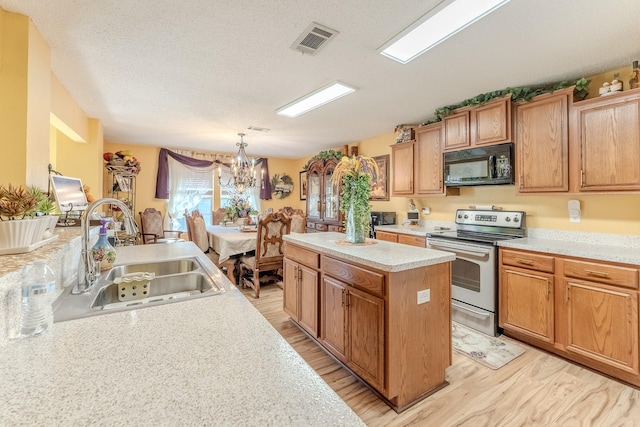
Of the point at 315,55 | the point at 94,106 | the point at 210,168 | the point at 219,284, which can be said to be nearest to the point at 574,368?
the point at 219,284

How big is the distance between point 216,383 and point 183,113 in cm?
356

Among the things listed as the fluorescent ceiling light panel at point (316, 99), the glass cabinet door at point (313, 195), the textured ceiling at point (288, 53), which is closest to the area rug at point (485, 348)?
the textured ceiling at point (288, 53)

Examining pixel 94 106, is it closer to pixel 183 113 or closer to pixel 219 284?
pixel 183 113

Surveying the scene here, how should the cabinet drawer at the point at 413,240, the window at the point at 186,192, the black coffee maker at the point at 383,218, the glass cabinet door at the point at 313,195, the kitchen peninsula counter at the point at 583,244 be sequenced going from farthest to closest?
the window at the point at 186,192, the glass cabinet door at the point at 313,195, the black coffee maker at the point at 383,218, the cabinet drawer at the point at 413,240, the kitchen peninsula counter at the point at 583,244

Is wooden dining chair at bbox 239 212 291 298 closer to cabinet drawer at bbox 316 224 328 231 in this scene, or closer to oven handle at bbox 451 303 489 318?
cabinet drawer at bbox 316 224 328 231

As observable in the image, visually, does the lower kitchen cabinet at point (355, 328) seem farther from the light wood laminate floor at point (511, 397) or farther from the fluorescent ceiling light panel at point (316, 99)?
the fluorescent ceiling light panel at point (316, 99)

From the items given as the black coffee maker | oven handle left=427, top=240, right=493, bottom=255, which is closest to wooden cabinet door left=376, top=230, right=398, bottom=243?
the black coffee maker

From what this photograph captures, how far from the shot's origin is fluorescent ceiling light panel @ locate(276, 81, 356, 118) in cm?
277

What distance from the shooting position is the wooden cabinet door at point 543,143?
245 cm

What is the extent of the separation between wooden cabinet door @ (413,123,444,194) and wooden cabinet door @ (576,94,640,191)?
1.33 metres

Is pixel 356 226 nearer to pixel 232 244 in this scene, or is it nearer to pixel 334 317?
pixel 334 317

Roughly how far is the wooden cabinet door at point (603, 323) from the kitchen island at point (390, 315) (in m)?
1.07

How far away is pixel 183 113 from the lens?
11.4 ft

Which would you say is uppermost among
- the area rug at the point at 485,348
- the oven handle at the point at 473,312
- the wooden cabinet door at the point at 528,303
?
the wooden cabinet door at the point at 528,303
